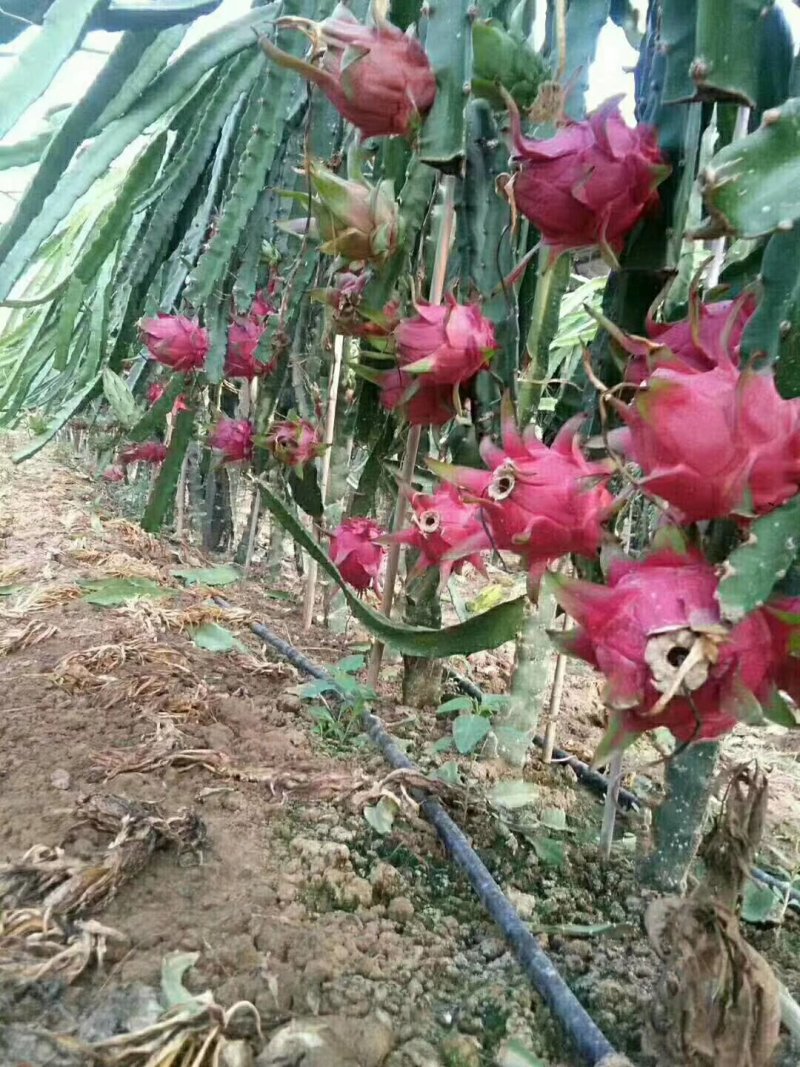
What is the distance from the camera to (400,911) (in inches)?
31.3

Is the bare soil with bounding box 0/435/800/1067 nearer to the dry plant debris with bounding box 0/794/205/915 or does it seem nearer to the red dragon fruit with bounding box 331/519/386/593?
the dry plant debris with bounding box 0/794/205/915

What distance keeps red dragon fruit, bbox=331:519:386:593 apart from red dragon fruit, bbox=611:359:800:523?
2.64ft

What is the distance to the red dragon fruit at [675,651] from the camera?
0.39 metres

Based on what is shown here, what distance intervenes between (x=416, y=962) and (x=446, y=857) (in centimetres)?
19

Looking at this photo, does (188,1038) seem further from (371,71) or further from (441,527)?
(371,71)

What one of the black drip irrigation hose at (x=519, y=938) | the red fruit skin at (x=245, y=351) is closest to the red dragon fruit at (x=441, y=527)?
the black drip irrigation hose at (x=519, y=938)

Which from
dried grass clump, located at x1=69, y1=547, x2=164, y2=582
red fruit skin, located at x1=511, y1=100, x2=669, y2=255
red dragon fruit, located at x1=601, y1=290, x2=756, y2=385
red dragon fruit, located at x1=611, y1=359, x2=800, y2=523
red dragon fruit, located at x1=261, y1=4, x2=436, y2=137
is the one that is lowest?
dried grass clump, located at x1=69, y1=547, x2=164, y2=582

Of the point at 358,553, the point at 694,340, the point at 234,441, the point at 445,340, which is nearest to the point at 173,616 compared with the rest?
the point at 234,441

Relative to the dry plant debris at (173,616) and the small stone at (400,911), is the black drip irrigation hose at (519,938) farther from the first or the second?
the dry plant debris at (173,616)

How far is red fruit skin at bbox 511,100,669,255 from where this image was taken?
23.0 inches

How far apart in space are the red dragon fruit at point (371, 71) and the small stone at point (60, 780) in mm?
758

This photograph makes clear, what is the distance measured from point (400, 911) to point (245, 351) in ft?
3.31

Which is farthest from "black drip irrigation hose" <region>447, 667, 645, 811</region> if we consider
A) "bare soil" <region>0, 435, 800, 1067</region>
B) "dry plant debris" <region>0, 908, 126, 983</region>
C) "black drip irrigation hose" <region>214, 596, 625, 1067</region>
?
"dry plant debris" <region>0, 908, 126, 983</region>

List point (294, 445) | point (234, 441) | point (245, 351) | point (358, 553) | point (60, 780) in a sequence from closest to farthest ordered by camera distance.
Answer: point (60, 780)
point (358, 553)
point (294, 445)
point (245, 351)
point (234, 441)
